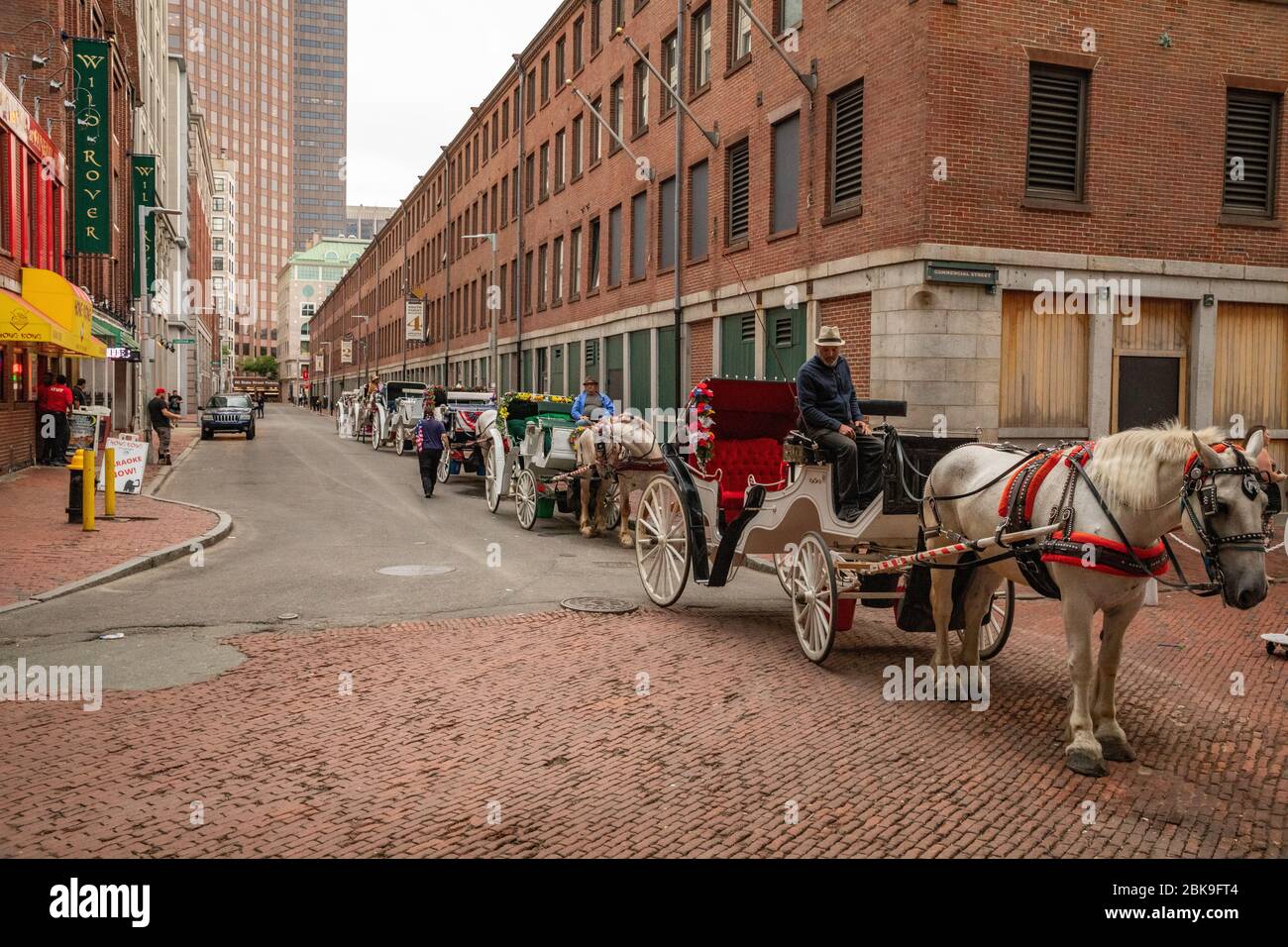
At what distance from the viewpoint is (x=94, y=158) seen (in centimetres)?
2750

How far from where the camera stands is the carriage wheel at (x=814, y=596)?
23.4ft

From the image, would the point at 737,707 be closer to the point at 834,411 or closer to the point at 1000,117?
the point at 834,411

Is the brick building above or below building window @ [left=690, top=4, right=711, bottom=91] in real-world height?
below

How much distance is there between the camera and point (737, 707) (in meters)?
6.34

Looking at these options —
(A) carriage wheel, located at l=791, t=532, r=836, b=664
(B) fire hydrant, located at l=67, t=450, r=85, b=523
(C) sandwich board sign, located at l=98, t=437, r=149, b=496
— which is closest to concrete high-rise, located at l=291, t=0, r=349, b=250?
(C) sandwich board sign, located at l=98, t=437, r=149, b=496

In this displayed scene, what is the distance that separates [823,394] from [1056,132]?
11314mm

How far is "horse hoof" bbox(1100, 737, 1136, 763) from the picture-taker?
5.46 metres

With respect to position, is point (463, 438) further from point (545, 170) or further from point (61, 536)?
point (545, 170)

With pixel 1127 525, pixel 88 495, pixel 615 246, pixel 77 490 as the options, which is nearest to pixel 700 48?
pixel 615 246

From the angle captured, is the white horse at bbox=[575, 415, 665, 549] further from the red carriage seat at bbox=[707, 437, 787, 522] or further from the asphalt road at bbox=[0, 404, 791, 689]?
the red carriage seat at bbox=[707, 437, 787, 522]

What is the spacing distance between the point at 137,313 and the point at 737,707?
42.5m

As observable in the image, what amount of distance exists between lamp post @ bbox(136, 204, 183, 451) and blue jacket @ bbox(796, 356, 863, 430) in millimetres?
Result: 35040
